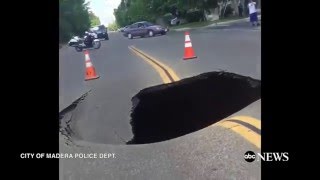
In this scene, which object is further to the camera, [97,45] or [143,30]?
[143,30]

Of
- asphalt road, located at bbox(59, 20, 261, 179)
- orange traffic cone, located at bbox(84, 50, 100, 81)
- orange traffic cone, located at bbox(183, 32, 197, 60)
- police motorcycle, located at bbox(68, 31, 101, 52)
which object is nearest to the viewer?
asphalt road, located at bbox(59, 20, 261, 179)

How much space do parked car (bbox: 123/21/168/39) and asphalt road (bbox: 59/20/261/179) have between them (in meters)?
0.07

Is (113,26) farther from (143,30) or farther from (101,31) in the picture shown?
(143,30)

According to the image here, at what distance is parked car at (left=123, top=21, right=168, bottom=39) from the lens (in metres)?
4.27

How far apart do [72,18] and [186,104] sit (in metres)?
1.31

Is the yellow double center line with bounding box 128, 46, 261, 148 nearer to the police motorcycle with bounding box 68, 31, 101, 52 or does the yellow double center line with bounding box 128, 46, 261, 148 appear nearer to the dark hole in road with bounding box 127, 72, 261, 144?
the dark hole in road with bounding box 127, 72, 261, 144

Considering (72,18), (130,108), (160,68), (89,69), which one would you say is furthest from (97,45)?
(160,68)

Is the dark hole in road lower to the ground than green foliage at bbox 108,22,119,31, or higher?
lower

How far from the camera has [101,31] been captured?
A: 3.88m

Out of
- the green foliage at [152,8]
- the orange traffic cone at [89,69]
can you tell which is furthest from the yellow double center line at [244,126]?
the orange traffic cone at [89,69]

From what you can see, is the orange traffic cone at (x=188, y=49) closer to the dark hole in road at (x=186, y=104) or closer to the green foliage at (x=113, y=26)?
the dark hole in road at (x=186, y=104)

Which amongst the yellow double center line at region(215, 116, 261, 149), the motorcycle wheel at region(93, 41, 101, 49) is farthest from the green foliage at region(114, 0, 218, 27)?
the yellow double center line at region(215, 116, 261, 149)

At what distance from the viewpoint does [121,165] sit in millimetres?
3100
